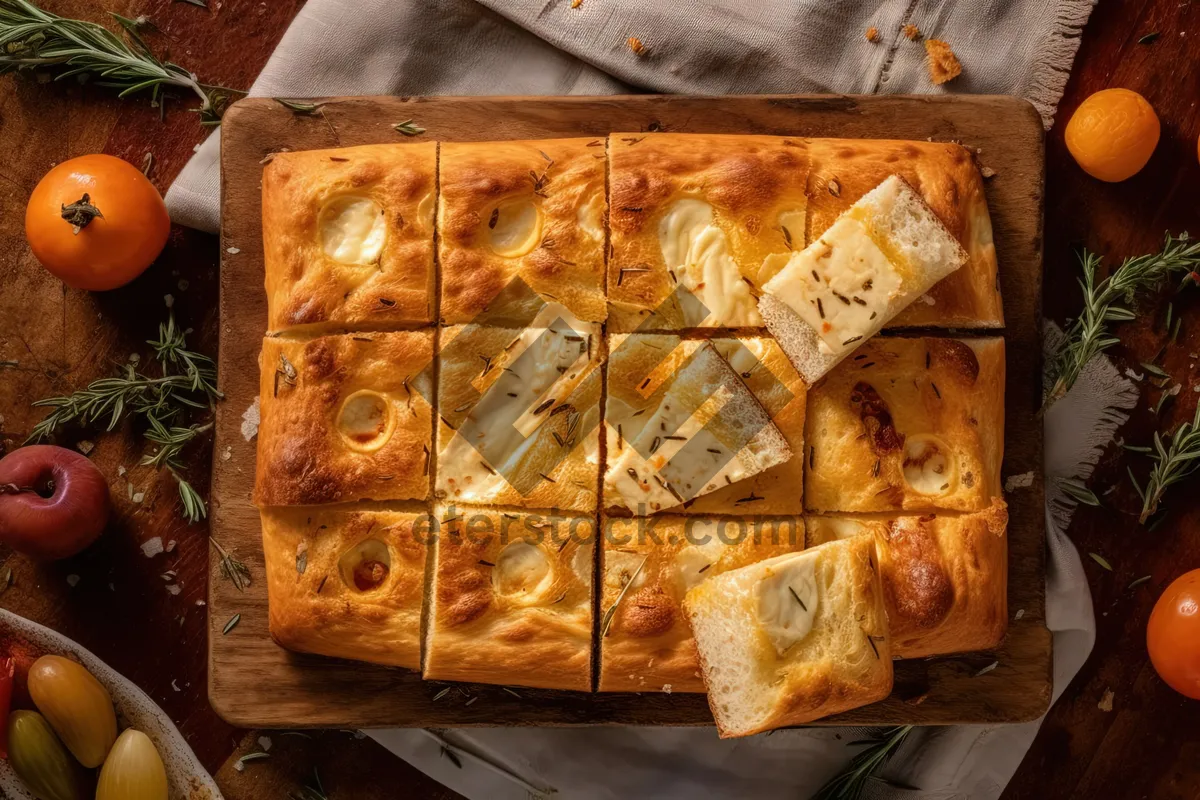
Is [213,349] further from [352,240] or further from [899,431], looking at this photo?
[899,431]

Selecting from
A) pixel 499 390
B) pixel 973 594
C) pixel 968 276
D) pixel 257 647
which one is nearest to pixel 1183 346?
pixel 968 276

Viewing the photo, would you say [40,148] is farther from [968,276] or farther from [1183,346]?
[1183,346]

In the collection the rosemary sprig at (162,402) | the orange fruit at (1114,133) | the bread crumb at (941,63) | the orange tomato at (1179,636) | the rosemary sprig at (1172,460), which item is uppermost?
the bread crumb at (941,63)

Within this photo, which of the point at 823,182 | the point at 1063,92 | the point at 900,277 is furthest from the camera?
the point at 1063,92

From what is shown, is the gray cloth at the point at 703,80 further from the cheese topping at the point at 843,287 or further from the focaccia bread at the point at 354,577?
the cheese topping at the point at 843,287

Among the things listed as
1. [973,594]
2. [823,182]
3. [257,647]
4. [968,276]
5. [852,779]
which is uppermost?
[823,182]

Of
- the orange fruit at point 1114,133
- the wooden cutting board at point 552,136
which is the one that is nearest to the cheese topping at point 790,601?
the wooden cutting board at point 552,136

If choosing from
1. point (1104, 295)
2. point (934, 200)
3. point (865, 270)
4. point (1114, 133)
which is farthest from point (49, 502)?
point (1114, 133)
